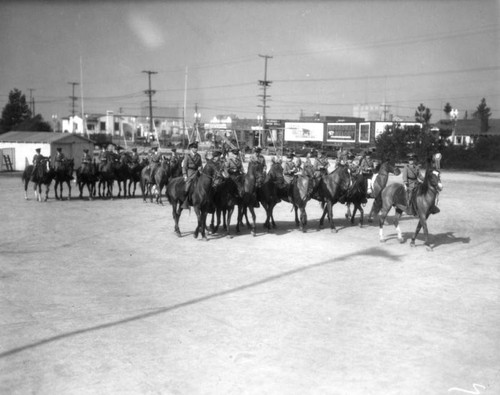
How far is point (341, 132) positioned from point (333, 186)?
59559 millimetres

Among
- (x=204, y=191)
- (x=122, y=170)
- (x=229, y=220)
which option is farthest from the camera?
(x=122, y=170)

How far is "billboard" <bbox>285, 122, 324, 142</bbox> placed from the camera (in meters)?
77.6

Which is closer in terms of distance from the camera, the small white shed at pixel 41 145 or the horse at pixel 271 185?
the horse at pixel 271 185

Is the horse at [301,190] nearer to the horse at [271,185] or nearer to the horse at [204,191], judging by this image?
the horse at [271,185]

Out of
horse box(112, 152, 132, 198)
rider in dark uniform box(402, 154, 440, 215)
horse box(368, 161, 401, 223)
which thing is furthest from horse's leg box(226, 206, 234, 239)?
horse box(112, 152, 132, 198)

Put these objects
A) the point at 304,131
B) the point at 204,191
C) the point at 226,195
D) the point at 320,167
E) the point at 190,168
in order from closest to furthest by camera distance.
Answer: the point at 204,191
the point at 226,195
the point at 190,168
the point at 320,167
the point at 304,131

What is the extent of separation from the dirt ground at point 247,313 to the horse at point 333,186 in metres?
1.33

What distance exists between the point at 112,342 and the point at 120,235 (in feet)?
28.9

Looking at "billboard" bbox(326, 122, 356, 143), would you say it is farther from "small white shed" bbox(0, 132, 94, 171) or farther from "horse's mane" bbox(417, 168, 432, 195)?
"horse's mane" bbox(417, 168, 432, 195)

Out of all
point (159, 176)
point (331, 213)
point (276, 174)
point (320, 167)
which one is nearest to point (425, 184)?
point (331, 213)

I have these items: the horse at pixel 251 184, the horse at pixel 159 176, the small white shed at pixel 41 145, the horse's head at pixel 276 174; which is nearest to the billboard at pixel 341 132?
the small white shed at pixel 41 145

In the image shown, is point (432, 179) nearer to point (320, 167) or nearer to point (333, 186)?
point (333, 186)

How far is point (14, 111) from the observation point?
8162cm

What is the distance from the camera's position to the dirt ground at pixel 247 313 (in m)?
6.32
